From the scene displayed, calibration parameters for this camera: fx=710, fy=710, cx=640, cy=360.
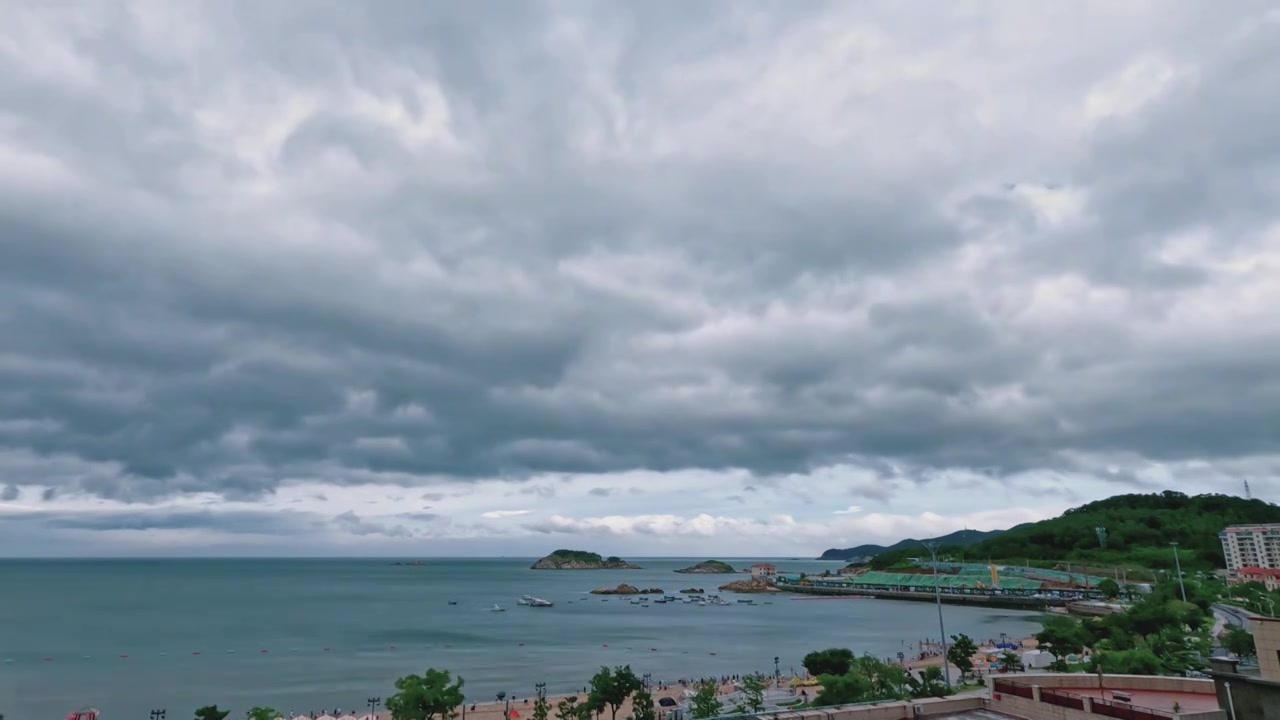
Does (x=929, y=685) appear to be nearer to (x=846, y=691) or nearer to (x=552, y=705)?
(x=846, y=691)

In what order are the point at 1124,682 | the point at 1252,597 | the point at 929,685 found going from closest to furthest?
1. the point at 1124,682
2. the point at 929,685
3. the point at 1252,597

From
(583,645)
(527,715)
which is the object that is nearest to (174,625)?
(583,645)

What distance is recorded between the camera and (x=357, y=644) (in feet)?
354

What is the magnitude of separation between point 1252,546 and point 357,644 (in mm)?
220841

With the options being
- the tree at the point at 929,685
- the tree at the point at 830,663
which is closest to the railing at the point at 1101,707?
the tree at the point at 929,685

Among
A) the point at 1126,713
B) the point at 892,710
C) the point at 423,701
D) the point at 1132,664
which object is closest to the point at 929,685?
the point at 1132,664

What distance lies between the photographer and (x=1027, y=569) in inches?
7505

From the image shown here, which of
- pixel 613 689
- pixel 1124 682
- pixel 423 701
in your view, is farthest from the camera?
pixel 613 689

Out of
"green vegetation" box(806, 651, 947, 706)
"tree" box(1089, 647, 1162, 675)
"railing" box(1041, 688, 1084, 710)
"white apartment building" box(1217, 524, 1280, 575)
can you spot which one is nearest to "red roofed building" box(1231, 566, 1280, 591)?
"white apartment building" box(1217, 524, 1280, 575)

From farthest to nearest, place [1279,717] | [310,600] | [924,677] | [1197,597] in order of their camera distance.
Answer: [310,600] < [1197,597] < [924,677] < [1279,717]

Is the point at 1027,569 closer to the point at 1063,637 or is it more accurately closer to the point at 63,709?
the point at 1063,637

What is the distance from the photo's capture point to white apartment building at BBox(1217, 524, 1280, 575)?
183 m

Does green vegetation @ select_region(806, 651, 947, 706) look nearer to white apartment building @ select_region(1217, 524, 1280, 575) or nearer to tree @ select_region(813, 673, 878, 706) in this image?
tree @ select_region(813, 673, 878, 706)

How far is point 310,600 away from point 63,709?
13118cm
